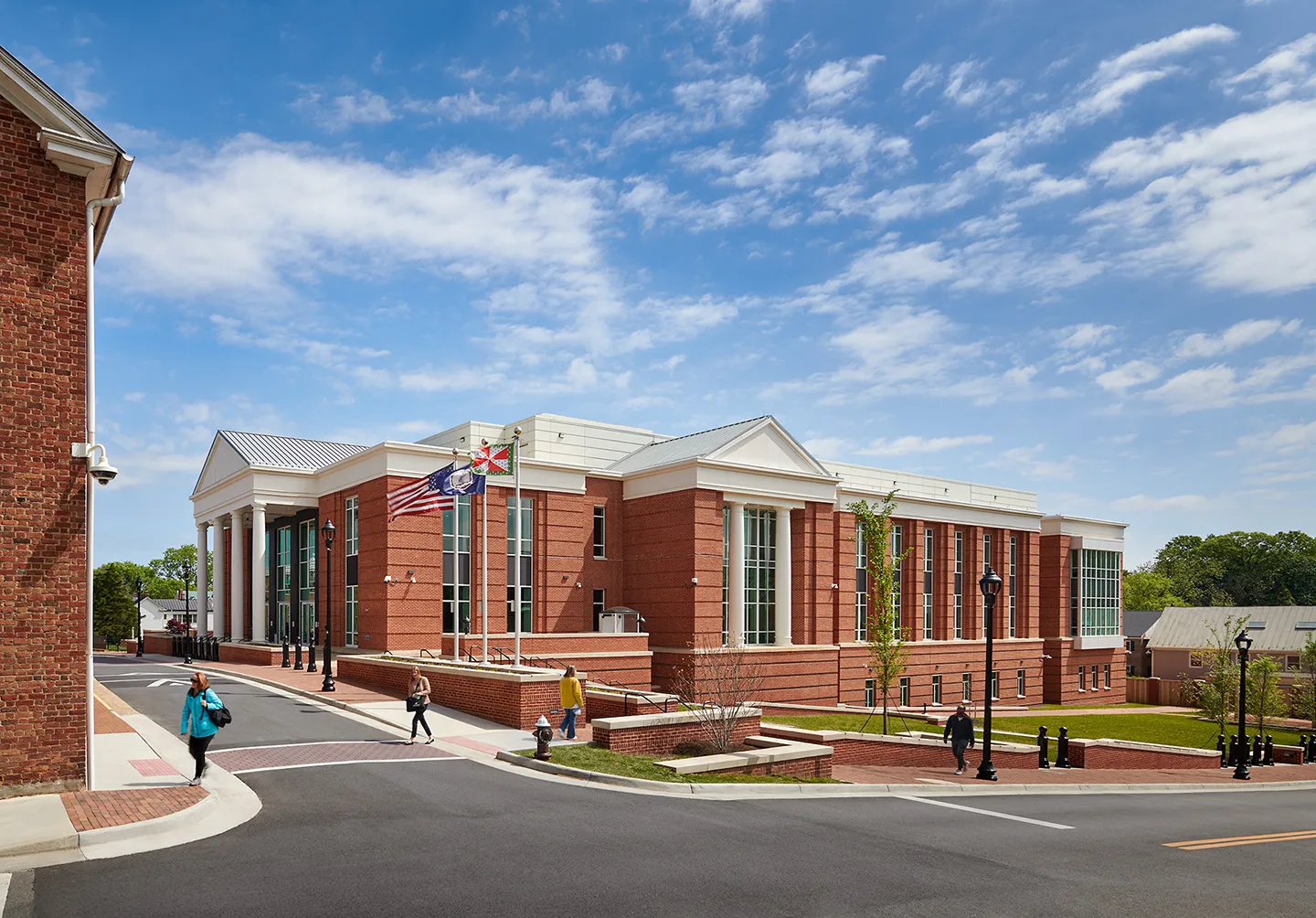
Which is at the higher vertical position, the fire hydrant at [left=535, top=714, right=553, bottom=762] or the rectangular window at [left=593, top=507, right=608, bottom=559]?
the rectangular window at [left=593, top=507, right=608, bottom=559]

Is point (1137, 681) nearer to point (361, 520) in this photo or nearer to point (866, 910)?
point (361, 520)

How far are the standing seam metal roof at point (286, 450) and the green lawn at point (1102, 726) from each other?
991 inches

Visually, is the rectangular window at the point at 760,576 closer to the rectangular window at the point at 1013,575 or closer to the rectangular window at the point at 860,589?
the rectangular window at the point at 860,589

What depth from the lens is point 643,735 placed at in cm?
2075

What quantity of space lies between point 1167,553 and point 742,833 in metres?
147

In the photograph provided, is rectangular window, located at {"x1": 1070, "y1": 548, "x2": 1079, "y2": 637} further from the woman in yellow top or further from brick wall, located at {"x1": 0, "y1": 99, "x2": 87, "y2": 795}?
brick wall, located at {"x1": 0, "y1": 99, "x2": 87, "y2": 795}

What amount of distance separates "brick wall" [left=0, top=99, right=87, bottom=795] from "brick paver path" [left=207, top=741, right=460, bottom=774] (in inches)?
134

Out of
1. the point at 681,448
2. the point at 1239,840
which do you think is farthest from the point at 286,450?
the point at 1239,840

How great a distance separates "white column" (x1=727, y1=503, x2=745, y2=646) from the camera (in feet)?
144

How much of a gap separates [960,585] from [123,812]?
51834 mm

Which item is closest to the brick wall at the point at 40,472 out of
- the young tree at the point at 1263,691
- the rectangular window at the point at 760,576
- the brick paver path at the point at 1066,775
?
the brick paver path at the point at 1066,775

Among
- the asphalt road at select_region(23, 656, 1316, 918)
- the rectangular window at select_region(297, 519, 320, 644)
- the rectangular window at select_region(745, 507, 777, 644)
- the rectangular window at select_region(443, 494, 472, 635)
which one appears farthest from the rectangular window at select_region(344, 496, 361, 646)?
the asphalt road at select_region(23, 656, 1316, 918)

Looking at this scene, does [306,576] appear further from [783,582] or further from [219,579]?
[783,582]

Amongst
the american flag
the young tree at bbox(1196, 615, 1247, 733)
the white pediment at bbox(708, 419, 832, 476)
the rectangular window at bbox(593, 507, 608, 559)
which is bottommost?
the young tree at bbox(1196, 615, 1247, 733)
